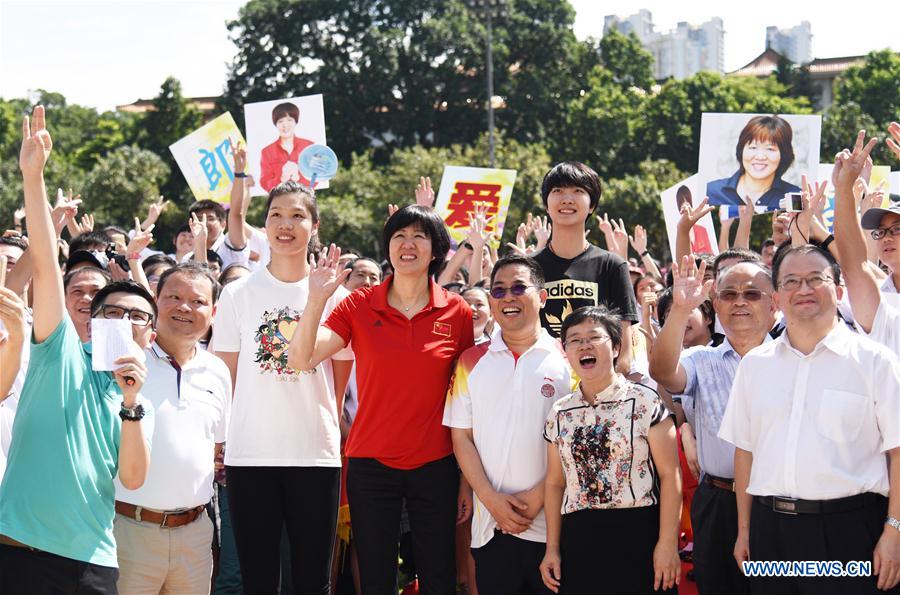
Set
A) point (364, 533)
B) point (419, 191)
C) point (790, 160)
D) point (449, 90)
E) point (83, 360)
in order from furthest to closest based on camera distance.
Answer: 1. point (449, 90)
2. point (790, 160)
3. point (419, 191)
4. point (364, 533)
5. point (83, 360)

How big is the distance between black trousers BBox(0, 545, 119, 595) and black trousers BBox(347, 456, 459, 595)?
1.30 metres

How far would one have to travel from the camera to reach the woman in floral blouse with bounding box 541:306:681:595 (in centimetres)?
422

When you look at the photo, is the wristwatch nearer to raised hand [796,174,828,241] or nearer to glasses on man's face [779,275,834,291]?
glasses on man's face [779,275,834,291]

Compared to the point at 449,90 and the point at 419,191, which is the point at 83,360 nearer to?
the point at 419,191

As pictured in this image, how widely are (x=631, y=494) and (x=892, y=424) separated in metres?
1.08

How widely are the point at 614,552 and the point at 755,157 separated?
18.4 feet

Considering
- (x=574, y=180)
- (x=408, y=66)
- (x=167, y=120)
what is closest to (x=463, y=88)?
(x=408, y=66)

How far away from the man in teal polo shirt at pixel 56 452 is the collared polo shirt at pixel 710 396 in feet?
8.41

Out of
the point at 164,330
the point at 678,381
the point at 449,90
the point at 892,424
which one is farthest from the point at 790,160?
the point at 449,90

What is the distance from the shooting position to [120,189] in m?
32.2

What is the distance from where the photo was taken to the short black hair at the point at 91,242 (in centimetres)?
715

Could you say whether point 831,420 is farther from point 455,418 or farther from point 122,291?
point 122,291

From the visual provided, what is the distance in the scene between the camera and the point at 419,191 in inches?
248

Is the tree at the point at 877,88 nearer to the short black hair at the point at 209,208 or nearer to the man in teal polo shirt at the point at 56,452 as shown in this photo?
the short black hair at the point at 209,208
